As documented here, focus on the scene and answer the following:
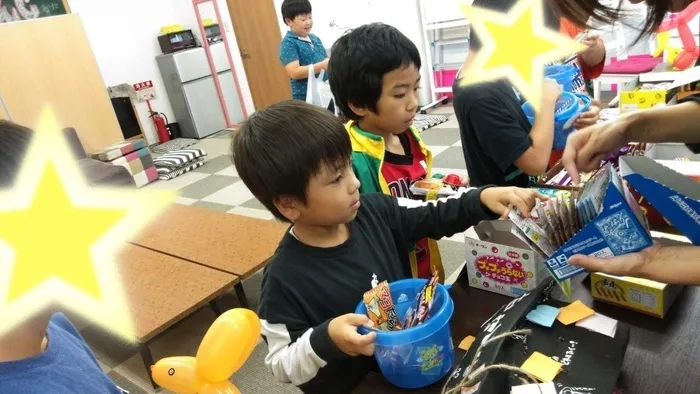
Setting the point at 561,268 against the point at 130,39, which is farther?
the point at 130,39

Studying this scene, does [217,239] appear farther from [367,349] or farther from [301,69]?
[367,349]

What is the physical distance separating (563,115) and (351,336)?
3.22 ft

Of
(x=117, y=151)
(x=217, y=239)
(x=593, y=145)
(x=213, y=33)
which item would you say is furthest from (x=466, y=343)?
(x=213, y=33)

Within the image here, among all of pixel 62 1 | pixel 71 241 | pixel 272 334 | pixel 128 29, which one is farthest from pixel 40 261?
pixel 128 29

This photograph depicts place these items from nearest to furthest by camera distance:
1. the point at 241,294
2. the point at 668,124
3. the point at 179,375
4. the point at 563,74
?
the point at 179,375
the point at 668,124
the point at 563,74
the point at 241,294

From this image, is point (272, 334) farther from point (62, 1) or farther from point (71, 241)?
point (62, 1)

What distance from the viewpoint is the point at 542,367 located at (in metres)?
0.65

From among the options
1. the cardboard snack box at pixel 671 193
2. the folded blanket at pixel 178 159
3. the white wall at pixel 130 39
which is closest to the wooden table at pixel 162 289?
the cardboard snack box at pixel 671 193

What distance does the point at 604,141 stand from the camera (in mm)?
1010

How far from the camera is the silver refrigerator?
5898 mm

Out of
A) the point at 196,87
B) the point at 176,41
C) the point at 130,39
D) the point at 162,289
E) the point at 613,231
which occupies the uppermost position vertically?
the point at 130,39

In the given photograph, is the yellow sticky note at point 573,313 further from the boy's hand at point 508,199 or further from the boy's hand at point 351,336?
the boy's hand at point 351,336

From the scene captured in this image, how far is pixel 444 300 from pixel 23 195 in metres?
0.57

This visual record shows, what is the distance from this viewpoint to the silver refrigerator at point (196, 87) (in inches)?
232
